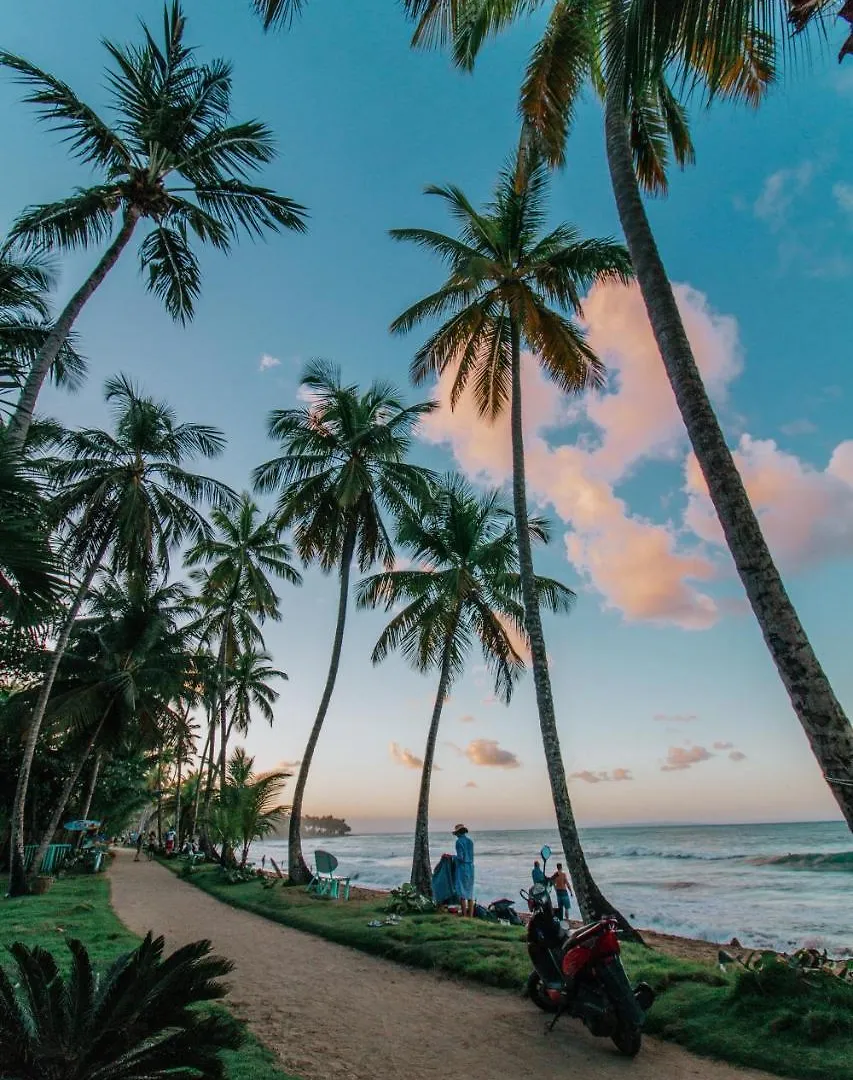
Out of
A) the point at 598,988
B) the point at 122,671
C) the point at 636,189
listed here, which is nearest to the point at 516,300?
the point at 636,189

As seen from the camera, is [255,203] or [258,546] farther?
[258,546]

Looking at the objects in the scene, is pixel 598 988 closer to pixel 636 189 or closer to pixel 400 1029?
pixel 400 1029

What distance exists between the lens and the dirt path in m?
4.07

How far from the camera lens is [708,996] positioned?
505 cm

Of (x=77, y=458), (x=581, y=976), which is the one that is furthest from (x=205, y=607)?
(x=581, y=976)

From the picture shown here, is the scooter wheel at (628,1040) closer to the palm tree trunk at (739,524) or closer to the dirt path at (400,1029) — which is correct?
the dirt path at (400,1029)

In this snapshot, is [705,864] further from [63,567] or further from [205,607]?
[63,567]

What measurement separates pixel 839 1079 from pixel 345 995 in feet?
13.6

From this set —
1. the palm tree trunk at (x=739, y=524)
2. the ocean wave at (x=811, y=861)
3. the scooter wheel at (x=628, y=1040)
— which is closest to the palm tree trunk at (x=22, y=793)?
the scooter wheel at (x=628, y=1040)

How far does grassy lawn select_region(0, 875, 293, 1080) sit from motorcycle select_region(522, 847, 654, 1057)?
2.25 metres

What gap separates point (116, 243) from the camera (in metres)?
8.05

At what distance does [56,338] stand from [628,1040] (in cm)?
865

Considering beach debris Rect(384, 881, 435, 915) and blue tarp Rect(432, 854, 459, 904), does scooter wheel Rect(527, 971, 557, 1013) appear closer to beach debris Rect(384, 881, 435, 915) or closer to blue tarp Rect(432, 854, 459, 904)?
beach debris Rect(384, 881, 435, 915)

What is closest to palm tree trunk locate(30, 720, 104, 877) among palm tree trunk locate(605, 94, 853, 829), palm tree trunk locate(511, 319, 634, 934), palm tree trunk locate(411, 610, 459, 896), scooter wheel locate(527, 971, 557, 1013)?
palm tree trunk locate(411, 610, 459, 896)
